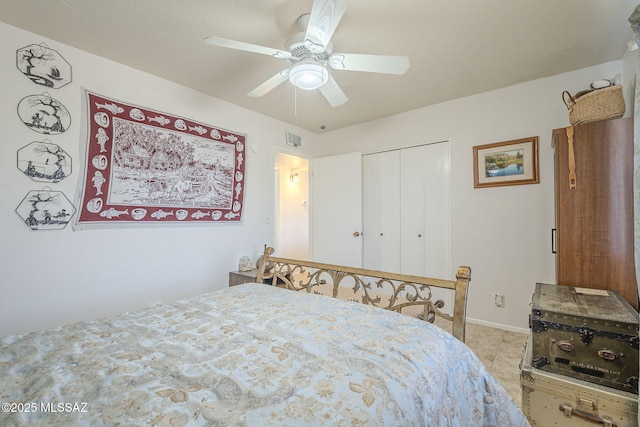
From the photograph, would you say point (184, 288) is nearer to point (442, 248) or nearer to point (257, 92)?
point (257, 92)

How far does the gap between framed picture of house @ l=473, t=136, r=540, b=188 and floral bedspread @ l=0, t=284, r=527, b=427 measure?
2213 millimetres

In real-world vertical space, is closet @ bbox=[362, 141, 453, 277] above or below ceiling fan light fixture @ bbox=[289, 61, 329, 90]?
below

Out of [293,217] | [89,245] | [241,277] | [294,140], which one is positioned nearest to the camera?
[89,245]

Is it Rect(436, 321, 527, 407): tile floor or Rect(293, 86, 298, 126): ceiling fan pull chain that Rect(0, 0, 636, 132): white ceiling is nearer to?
Rect(293, 86, 298, 126): ceiling fan pull chain

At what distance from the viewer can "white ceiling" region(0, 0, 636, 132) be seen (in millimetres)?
1702

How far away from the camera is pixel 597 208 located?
1.67 meters

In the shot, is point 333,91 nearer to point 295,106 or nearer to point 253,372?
point 295,106

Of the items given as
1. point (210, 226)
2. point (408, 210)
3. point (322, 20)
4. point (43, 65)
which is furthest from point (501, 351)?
point (43, 65)

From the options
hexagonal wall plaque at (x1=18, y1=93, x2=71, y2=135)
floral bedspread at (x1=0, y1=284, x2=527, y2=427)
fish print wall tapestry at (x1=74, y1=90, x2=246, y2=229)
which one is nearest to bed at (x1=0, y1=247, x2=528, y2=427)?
floral bedspread at (x1=0, y1=284, x2=527, y2=427)

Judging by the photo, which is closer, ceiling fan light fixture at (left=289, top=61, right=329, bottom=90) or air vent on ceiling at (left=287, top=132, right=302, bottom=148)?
ceiling fan light fixture at (left=289, top=61, right=329, bottom=90)

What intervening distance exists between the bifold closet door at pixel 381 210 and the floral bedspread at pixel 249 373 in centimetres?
226

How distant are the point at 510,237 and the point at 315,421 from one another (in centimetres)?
284

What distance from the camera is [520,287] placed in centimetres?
270

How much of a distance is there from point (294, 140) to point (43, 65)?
253cm
